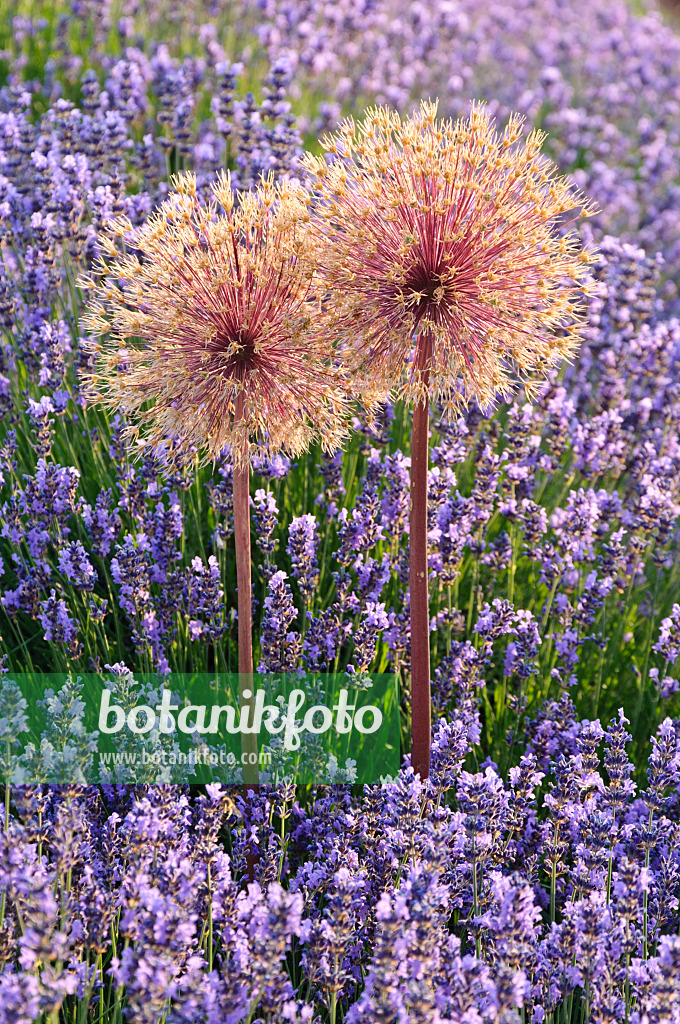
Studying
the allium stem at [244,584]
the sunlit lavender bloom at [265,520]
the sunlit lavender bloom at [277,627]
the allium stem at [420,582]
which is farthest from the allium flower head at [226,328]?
the sunlit lavender bloom at [265,520]

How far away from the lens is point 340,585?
3.04 m

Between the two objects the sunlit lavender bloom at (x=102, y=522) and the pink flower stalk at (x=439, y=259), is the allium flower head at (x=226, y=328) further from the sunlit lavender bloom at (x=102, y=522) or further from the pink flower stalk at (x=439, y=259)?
the sunlit lavender bloom at (x=102, y=522)

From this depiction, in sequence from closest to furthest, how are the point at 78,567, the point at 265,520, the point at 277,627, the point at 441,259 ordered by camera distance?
the point at 441,259, the point at 277,627, the point at 78,567, the point at 265,520

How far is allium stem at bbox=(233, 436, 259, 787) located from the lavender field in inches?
0.5

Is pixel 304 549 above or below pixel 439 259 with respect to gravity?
below

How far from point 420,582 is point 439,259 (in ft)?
2.72

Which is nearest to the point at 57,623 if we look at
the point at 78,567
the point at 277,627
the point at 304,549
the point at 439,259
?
the point at 78,567

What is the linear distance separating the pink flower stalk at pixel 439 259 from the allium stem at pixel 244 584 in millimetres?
400

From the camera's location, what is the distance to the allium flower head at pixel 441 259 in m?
2.21

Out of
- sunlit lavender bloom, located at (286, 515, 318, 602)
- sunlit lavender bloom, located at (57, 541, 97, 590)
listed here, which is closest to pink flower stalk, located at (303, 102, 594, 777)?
sunlit lavender bloom, located at (286, 515, 318, 602)

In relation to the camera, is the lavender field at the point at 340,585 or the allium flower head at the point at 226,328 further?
the allium flower head at the point at 226,328

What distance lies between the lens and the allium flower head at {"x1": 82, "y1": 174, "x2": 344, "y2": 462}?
88.0 inches

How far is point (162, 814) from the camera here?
2150 mm

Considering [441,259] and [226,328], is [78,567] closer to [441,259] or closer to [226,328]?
[226,328]
